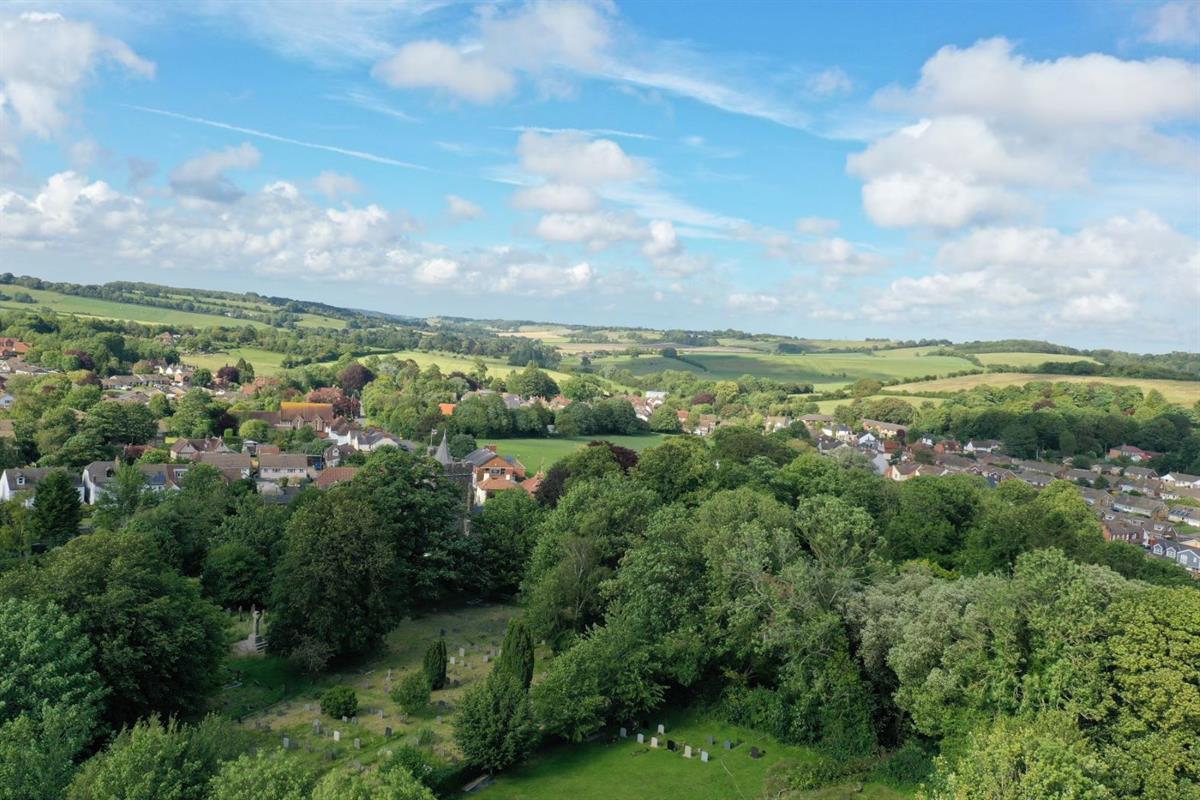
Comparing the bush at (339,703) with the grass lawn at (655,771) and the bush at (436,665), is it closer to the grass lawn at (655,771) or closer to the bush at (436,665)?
the bush at (436,665)

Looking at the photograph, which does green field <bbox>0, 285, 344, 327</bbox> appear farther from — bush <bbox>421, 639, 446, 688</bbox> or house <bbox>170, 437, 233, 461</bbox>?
bush <bbox>421, 639, 446, 688</bbox>

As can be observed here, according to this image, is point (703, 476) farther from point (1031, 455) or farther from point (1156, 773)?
point (1031, 455)

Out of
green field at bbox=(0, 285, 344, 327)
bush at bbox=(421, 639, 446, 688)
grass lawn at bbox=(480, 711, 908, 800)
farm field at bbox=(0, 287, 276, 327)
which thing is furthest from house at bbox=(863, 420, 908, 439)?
farm field at bbox=(0, 287, 276, 327)

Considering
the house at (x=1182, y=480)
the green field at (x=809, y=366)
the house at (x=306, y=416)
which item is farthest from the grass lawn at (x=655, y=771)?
the green field at (x=809, y=366)

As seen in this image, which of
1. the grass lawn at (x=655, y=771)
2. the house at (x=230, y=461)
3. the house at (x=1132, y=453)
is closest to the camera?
the grass lawn at (x=655, y=771)

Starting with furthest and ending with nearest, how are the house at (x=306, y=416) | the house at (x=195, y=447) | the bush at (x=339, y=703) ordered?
1. the house at (x=306, y=416)
2. the house at (x=195, y=447)
3. the bush at (x=339, y=703)

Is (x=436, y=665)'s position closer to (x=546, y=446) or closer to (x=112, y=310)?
(x=546, y=446)
